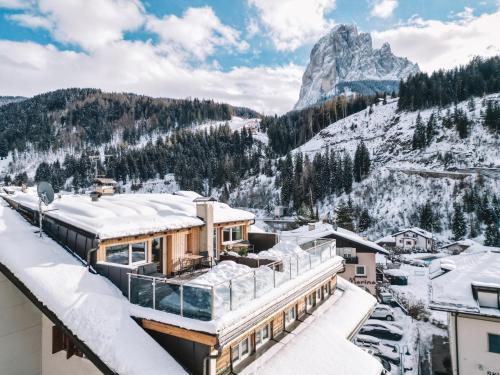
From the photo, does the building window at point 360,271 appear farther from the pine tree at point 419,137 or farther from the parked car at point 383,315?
the pine tree at point 419,137

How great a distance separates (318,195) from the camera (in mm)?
94375

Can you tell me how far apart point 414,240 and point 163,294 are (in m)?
66.4

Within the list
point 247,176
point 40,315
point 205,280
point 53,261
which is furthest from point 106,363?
point 247,176

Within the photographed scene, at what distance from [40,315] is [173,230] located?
522cm

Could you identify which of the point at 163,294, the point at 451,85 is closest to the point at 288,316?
the point at 163,294

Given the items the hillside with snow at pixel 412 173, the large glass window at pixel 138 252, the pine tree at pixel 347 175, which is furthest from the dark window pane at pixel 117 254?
the pine tree at pixel 347 175

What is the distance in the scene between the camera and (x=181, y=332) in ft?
25.0

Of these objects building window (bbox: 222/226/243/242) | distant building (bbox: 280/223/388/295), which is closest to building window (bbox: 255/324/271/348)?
building window (bbox: 222/226/243/242)

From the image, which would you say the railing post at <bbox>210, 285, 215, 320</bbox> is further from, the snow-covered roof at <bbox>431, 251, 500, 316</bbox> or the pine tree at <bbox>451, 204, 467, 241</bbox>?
the pine tree at <bbox>451, 204, 467, 241</bbox>

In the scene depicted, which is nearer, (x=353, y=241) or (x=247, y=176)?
(x=353, y=241)

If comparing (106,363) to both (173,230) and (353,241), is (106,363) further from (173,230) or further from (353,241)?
(353,241)

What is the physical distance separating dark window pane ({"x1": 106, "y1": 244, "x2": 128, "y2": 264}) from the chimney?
331 cm

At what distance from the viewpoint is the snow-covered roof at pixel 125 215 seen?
10397mm

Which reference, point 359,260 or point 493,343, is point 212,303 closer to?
point 493,343
